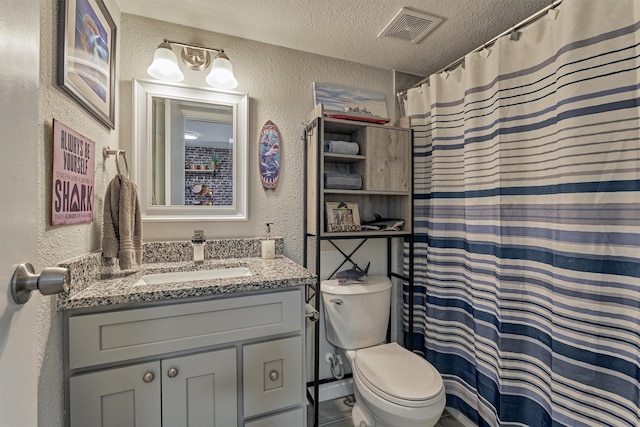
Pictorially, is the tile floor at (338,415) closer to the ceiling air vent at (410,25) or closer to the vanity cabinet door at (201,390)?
the vanity cabinet door at (201,390)

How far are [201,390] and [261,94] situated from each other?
1476 mm

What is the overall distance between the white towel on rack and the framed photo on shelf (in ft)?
3.09

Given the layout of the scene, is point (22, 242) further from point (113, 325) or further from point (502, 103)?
point (502, 103)

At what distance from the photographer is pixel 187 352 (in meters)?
1.03

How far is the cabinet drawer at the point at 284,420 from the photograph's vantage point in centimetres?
112

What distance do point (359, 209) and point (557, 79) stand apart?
1.12m

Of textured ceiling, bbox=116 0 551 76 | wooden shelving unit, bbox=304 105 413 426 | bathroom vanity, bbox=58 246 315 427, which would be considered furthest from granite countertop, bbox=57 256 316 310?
textured ceiling, bbox=116 0 551 76

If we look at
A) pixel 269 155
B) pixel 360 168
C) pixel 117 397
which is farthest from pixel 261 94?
pixel 117 397

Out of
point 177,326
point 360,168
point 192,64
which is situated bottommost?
point 177,326

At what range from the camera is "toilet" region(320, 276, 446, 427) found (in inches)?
44.9

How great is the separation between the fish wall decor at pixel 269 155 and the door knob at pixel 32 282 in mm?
1175

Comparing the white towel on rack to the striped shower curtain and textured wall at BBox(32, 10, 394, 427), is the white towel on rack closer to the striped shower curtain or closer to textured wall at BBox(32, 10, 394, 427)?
textured wall at BBox(32, 10, 394, 427)

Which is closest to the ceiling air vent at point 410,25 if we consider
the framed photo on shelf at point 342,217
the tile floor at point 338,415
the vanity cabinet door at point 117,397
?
the framed photo on shelf at point 342,217

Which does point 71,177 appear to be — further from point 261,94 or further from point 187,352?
point 261,94
